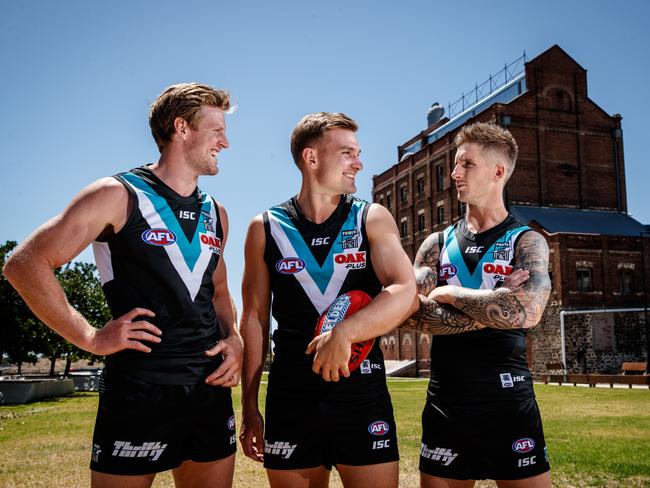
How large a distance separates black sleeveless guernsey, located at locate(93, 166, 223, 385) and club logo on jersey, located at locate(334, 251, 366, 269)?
2.86 feet

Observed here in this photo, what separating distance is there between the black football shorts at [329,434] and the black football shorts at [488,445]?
1.87 ft

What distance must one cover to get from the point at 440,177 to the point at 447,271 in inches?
2113

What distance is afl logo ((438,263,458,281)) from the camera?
4848 millimetres

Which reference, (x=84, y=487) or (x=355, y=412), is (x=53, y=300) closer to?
(x=355, y=412)

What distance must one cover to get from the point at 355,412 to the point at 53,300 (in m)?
1.85

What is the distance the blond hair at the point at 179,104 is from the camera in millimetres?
4094

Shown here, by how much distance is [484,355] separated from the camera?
4.51 metres

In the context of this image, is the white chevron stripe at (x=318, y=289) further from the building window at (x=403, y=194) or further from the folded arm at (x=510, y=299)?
the building window at (x=403, y=194)

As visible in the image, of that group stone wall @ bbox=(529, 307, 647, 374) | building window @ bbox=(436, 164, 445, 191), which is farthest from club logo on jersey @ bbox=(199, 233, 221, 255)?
building window @ bbox=(436, 164, 445, 191)

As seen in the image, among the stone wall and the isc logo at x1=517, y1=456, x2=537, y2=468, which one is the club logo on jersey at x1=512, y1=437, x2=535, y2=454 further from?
the stone wall

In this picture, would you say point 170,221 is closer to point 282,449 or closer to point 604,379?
point 282,449

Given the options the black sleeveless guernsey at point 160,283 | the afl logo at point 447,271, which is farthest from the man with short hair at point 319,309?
the afl logo at point 447,271

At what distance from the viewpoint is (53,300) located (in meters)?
3.47

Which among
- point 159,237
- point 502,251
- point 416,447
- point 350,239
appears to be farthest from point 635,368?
point 159,237
